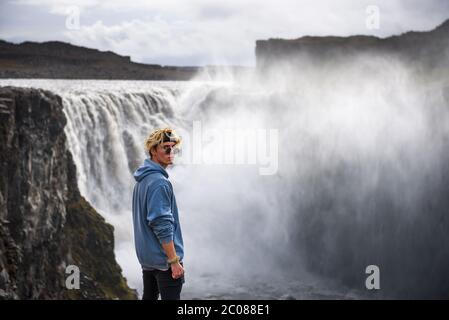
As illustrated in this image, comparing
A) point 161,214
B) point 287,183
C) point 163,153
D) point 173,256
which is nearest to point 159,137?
point 163,153

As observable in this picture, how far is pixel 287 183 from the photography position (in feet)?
127

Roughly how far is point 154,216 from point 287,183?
34206 millimetres

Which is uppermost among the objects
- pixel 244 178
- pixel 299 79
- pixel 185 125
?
pixel 299 79

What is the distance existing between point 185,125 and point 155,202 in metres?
39.8

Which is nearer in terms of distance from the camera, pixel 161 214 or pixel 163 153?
pixel 161 214

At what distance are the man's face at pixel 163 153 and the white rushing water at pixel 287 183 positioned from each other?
20.7 metres

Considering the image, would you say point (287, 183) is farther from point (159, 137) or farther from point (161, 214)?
point (161, 214)

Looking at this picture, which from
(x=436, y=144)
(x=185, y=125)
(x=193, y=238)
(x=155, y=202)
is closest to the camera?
(x=155, y=202)

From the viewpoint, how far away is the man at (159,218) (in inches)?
185

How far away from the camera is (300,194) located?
37.5m

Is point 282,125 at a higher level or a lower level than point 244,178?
higher

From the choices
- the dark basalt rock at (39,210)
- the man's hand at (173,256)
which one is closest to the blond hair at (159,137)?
the man's hand at (173,256)

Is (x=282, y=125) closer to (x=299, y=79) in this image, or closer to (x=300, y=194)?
(x=300, y=194)
